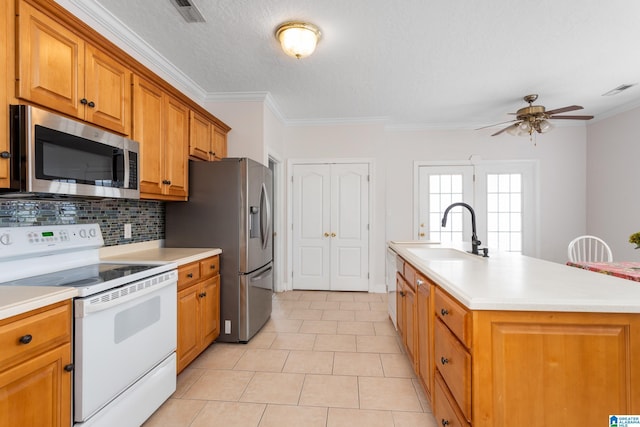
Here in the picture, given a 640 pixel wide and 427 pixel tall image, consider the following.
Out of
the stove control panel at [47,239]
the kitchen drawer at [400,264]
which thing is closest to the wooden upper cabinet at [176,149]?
the stove control panel at [47,239]

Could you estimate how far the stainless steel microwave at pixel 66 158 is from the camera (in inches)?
55.2

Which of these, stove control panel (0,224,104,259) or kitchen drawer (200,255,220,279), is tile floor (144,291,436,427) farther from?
stove control panel (0,224,104,259)

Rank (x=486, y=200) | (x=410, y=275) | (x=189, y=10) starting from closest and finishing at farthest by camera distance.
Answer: (x=189, y=10) → (x=410, y=275) → (x=486, y=200)

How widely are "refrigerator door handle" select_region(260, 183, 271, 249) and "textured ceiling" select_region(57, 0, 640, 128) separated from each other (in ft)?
4.03

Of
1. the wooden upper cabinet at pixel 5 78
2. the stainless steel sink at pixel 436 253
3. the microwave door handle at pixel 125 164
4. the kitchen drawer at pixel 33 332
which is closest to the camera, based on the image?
the kitchen drawer at pixel 33 332

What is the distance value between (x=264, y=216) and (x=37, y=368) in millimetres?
2090

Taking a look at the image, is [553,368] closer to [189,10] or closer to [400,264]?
[400,264]

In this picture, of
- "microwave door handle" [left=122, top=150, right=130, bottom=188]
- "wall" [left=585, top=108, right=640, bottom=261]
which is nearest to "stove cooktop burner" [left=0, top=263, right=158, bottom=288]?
"microwave door handle" [left=122, top=150, right=130, bottom=188]

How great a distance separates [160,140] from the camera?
2.42m

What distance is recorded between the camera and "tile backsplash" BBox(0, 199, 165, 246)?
170 cm

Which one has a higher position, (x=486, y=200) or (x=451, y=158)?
(x=451, y=158)

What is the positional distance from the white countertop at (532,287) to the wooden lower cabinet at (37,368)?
1612mm

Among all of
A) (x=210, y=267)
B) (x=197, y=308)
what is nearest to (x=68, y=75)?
(x=210, y=267)

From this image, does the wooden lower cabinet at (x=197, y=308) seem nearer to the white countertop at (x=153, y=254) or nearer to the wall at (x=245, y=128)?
the white countertop at (x=153, y=254)
